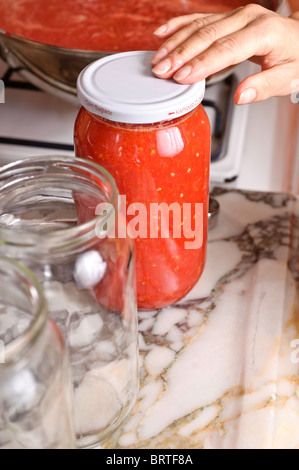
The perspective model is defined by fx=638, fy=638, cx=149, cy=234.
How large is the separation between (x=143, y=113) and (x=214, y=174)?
0.49 meters

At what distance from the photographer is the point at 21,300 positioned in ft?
1.63

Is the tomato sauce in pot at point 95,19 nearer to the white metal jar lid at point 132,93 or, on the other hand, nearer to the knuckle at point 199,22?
the knuckle at point 199,22

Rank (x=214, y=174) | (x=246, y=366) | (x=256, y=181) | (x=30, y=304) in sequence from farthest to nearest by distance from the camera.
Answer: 1. (x=256, y=181)
2. (x=214, y=174)
3. (x=246, y=366)
4. (x=30, y=304)

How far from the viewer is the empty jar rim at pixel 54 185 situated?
1.66ft

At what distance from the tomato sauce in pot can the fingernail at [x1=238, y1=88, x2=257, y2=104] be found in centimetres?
37

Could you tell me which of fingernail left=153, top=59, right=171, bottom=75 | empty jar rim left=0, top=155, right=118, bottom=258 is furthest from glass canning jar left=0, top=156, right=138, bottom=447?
fingernail left=153, top=59, right=171, bottom=75

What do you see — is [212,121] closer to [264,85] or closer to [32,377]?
[264,85]

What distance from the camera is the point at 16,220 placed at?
66cm

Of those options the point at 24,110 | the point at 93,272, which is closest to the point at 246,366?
the point at 93,272

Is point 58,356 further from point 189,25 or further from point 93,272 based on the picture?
point 189,25

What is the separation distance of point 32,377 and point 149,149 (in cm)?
26

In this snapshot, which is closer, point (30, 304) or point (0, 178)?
point (30, 304)

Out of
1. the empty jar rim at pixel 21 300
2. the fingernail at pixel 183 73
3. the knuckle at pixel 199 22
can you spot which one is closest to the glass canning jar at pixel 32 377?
the empty jar rim at pixel 21 300

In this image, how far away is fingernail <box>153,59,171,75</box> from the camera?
0.64m
